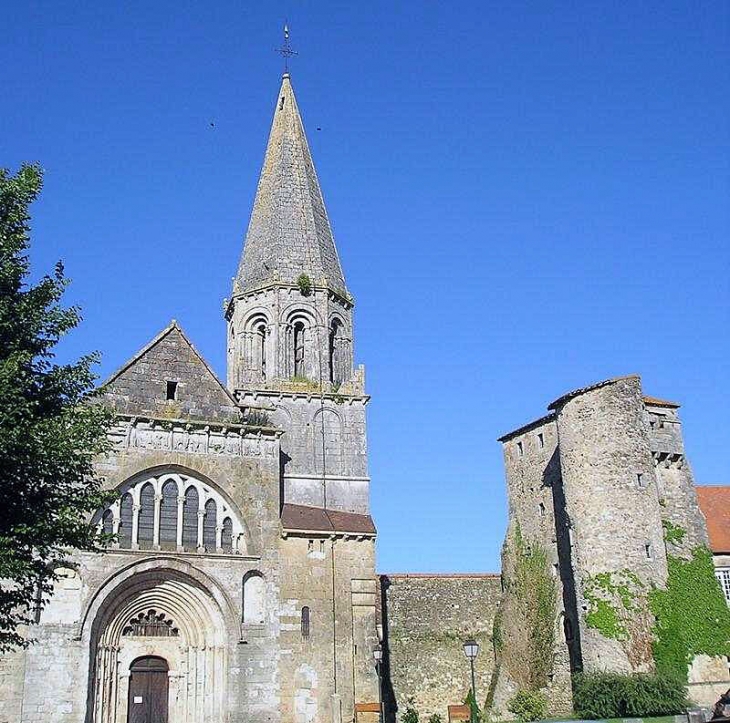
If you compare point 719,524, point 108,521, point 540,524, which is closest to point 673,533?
point 540,524

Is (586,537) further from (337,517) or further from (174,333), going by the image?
(174,333)

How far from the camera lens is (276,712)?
94.5ft

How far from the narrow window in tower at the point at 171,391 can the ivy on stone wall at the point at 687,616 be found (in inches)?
674

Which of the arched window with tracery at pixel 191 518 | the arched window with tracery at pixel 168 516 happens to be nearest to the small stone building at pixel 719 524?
the arched window with tracery at pixel 191 518

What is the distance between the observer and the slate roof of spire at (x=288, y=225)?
37.6 m

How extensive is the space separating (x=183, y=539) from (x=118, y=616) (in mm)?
3013

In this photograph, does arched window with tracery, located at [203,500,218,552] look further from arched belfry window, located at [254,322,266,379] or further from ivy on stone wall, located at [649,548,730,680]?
ivy on stone wall, located at [649,548,730,680]

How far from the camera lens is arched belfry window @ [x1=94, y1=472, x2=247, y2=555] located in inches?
1144

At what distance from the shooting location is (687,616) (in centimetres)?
3072

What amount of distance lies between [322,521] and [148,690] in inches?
304

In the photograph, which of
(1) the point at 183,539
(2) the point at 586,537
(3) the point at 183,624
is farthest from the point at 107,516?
(2) the point at 586,537

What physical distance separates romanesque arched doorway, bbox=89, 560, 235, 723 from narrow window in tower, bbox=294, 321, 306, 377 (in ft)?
32.3

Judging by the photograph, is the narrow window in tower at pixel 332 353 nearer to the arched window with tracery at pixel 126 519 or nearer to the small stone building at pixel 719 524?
the arched window with tracery at pixel 126 519

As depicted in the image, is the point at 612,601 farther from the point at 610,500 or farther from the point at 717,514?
the point at 717,514
